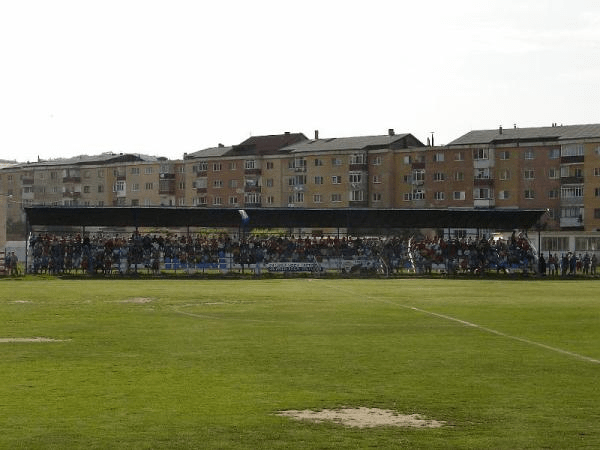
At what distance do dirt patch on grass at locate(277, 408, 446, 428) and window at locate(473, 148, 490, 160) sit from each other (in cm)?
14076

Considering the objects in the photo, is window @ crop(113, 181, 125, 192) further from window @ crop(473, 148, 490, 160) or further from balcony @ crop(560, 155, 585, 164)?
balcony @ crop(560, 155, 585, 164)

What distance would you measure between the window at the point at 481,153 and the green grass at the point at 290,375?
11624cm

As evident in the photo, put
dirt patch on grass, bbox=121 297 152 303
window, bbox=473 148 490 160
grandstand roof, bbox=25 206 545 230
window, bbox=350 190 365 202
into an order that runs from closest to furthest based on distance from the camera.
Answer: dirt patch on grass, bbox=121 297 152 303 → grandstand roof, bbox=25 206 545 230 → window, bbox=473 148 490 160 → window, bbox=350 190 365 202

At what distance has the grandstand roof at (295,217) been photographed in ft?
263

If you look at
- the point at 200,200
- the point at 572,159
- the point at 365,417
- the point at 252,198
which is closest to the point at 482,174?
the point at 572,159

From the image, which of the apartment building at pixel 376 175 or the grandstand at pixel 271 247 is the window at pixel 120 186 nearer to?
the apartment building at pixel 376 175

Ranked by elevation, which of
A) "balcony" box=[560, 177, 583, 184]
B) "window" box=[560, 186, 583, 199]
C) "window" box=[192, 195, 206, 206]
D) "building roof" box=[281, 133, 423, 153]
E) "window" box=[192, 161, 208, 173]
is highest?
"building roof" box=[281, 133, 423, 153]

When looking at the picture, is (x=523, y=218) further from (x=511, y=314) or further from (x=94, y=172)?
(x=94, y=172)

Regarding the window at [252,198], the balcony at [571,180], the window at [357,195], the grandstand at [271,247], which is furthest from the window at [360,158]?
the grandstand at [271,247]

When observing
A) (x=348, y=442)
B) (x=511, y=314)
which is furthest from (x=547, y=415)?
(x=511, y=314)

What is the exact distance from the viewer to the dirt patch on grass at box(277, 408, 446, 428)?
1383cm

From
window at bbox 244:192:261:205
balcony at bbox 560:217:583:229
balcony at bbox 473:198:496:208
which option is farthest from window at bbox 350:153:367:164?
balcony at bbox 560:217:583:229

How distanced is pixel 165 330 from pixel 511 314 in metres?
12.6

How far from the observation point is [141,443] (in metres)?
12.5
